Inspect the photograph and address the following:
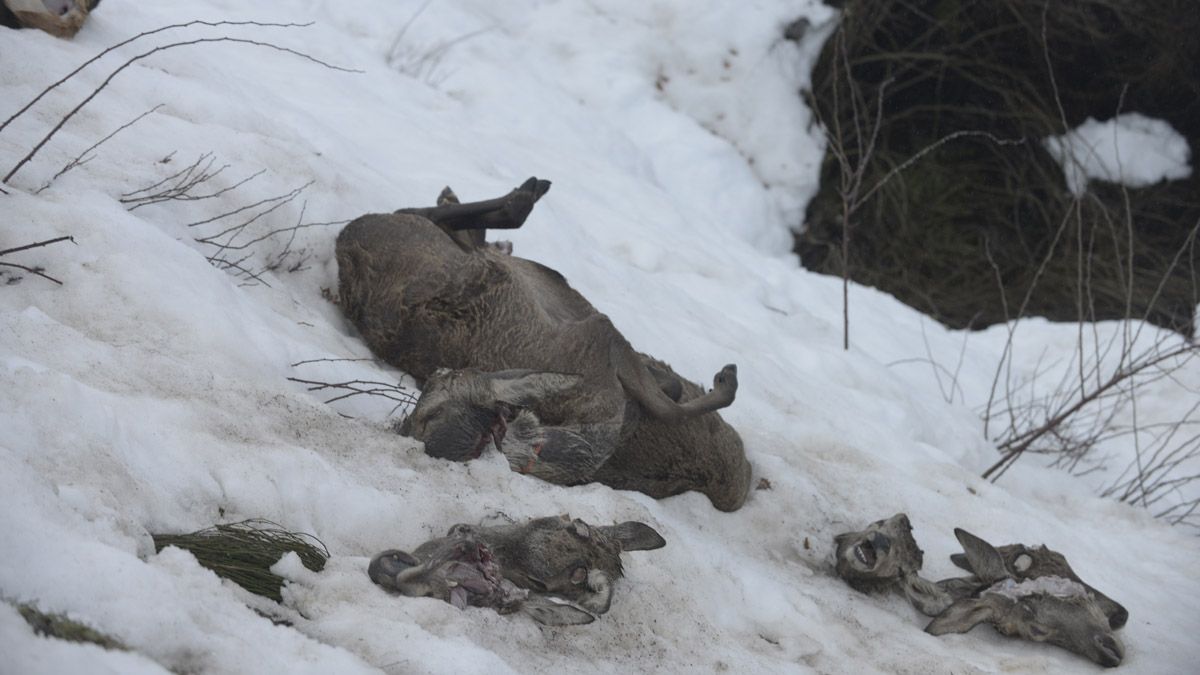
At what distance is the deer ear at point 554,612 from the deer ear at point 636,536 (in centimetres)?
49

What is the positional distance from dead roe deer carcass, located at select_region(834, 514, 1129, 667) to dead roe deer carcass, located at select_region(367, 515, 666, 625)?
1.02 meters

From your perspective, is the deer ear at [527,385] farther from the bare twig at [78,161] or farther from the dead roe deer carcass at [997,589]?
the bare twig at [78,161]

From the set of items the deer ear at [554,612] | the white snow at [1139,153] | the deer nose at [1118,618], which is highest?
the white snow at [1139,153]

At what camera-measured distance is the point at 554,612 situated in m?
3.03

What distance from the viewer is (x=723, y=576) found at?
3830 mm

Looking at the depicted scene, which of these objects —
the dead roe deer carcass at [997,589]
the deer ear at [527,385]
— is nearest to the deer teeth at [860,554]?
the dead roe deer carcass at [997,589]

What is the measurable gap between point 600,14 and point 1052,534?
21.4 ft

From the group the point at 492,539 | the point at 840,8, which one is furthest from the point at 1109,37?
the point at 492,539

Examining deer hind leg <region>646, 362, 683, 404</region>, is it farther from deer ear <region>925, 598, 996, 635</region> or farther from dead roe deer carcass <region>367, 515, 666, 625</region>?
deer ear <region>925, 598, 996, 635</region>

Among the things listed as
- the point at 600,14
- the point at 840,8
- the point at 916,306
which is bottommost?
the point at 916,306

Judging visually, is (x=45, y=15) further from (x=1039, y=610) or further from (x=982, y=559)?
(x=1039, y=610)

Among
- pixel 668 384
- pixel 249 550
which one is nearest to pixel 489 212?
pixel 668 384

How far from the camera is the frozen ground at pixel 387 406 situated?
2557 millimetres

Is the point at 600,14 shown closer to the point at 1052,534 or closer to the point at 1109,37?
the point at 1109,37
